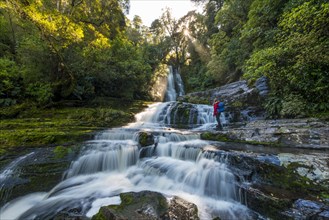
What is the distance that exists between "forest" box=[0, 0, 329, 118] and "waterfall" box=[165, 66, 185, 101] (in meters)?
2.17

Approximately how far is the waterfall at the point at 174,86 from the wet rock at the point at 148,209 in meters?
18.8

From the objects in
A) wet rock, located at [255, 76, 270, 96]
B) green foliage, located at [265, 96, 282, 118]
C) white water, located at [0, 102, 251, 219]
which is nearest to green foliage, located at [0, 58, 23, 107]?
white water, located at [0, 102, 251, 219]

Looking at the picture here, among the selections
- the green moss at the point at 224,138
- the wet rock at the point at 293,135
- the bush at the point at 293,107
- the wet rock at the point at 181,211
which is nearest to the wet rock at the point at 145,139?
the green moss at the point at 224,138

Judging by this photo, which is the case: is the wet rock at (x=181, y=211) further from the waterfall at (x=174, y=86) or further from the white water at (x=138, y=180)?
the waterfall at (x=174, y=86)

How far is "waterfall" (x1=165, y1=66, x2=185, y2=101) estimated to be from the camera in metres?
22.3

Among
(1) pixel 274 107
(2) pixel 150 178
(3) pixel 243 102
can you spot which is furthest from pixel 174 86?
(2) pixel 150 178

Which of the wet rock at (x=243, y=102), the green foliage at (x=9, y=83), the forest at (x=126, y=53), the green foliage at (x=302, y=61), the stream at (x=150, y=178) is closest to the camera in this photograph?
the stream at (x=150, y=178)

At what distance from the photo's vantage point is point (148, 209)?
2926 millimetres

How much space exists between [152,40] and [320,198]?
2714 cm

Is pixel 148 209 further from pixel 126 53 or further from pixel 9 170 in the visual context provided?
pixel 126 53

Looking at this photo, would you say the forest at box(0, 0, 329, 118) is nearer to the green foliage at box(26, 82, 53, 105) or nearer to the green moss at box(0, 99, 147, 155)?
the green foliage at box(26, 82, 53, 105)

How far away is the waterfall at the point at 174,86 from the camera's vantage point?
73.3ft

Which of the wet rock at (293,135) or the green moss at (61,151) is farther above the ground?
the wet rock at (293,135)

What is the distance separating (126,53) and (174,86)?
10629 mm
